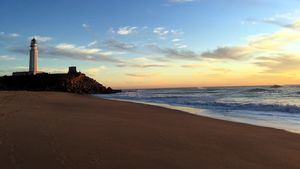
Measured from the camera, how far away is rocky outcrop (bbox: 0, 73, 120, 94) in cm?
5703

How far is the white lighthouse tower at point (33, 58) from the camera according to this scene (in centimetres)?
6103

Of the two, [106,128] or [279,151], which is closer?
[279,151]

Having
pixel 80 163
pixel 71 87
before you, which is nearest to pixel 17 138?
pixel 80 163

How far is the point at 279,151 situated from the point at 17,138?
16.9 feet

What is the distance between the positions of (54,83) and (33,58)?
23.4 ft

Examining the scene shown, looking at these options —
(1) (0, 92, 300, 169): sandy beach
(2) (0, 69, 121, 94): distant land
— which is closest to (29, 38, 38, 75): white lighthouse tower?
(2) (0, 69, 121, 94): distant land

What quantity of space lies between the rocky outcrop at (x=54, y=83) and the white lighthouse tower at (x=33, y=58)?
3.18 metres

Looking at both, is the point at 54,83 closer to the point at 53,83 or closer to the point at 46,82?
the point at 53,83

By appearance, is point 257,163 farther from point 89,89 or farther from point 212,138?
point 89,89

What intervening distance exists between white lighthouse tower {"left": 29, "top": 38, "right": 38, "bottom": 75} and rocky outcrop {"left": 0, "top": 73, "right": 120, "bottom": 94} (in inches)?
125

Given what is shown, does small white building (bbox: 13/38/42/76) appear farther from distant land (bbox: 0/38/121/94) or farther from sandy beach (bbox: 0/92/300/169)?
sandy beach (bbox: 0/92/300/169)

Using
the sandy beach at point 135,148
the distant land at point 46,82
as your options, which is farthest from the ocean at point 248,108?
the distant land at point 46,82

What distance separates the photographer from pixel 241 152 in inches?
266

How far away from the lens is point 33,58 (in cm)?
6194
